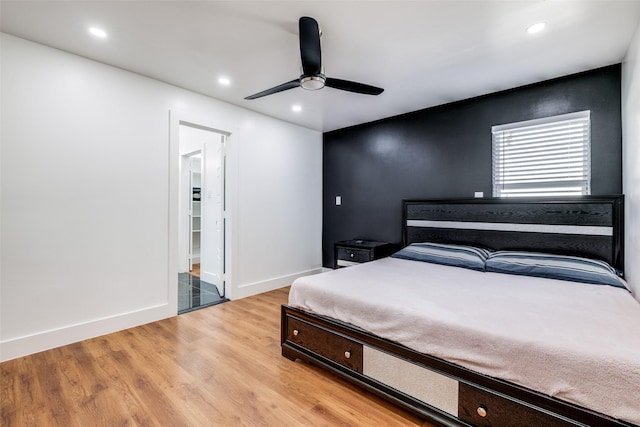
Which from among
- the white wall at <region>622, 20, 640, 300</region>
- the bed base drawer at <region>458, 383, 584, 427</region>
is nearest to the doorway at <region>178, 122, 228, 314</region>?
the bed base drawer at <region>458, 383, 584, 427</region>

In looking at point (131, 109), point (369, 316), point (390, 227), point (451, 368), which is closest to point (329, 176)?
point (390, 227)

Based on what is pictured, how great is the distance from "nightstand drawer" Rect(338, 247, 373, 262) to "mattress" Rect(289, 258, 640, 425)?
138 cm

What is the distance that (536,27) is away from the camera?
2.18 metres

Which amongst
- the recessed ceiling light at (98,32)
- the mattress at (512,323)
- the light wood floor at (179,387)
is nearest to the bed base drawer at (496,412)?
the mattress at (512,323)

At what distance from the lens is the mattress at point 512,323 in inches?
49.5

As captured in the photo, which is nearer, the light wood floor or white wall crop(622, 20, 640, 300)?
the light wood floor

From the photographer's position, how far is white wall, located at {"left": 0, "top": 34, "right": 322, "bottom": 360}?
2.38m

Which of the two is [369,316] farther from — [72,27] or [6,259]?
[72,27]

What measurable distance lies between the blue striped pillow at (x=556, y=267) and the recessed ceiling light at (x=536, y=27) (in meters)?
1.86

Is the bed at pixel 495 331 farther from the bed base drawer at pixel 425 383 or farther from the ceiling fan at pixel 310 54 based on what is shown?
the ceiling fan at pixel 310 54

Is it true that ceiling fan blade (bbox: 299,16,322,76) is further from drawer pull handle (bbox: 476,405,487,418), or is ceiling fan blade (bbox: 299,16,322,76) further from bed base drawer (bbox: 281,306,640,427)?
drawer pull handle (bbox: 476,405,487,418)

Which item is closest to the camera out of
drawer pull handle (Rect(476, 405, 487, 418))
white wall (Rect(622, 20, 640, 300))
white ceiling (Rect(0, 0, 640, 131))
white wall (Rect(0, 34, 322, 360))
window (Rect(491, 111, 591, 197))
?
drawer pull handle (Rect(476, 405, 487, 418))

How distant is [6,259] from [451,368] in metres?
3.25

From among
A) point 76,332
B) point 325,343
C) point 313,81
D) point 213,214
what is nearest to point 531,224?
point 325,343
